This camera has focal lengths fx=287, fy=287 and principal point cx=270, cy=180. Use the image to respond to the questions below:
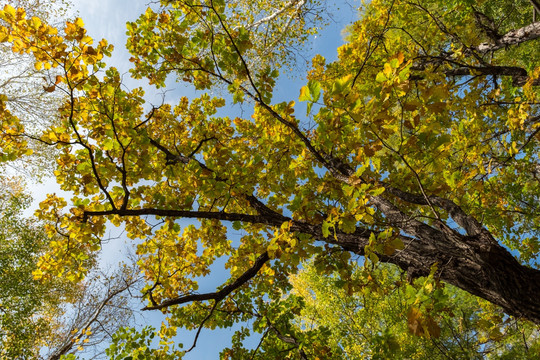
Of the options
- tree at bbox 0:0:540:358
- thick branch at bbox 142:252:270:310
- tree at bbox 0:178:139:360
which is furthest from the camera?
tree at bbox 0:178:139:360

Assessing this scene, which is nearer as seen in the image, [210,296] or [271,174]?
[210,296]

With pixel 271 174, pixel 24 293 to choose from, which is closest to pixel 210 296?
pixel 271 174

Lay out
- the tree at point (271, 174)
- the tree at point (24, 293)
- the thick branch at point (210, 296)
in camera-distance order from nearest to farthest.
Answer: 1. the tree at point (271, 174)
2. the thick branch at point (210, 296)
3. the tree at point (24, 293)

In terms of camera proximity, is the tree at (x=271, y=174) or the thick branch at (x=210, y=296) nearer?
the tree at (x=271, y=174)

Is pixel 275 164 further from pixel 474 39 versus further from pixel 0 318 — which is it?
pixel 0 318

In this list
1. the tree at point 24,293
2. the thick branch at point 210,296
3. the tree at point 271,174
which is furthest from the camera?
the tree at point 24,293

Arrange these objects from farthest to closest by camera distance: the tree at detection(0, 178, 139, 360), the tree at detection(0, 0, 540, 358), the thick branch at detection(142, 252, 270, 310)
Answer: the tree at detection(0, 178, 139, 360) → the thick branch at detection(142, 252, 270, 310) → the tree at detection(0, 0, 540, 358)

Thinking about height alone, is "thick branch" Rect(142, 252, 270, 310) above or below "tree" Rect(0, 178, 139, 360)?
below

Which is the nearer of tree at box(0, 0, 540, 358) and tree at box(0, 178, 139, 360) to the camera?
tree at box(0, 0, 540, 358)

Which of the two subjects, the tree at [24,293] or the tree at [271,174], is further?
the tree at [24,293]

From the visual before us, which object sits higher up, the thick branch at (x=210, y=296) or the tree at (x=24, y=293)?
the tree at (x=24, y=293)

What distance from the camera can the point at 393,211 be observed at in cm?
287

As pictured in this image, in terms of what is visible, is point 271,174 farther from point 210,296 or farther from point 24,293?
point 24,293

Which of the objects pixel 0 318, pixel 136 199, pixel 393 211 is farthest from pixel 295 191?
pixel 0 318
